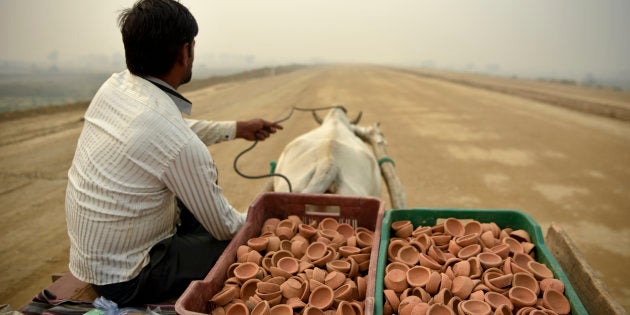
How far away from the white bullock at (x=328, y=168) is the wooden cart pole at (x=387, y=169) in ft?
0.36

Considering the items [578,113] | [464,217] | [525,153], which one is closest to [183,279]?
[464,217]

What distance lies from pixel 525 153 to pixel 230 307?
8374 mm

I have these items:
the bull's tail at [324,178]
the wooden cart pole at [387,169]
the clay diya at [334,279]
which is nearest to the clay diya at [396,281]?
the clay diya at [334,279]

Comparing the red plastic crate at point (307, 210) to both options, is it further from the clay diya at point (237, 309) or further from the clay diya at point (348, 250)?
the clay diya at point (237, 309)

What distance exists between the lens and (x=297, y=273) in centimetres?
209

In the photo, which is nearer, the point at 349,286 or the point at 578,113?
the point at 349,286

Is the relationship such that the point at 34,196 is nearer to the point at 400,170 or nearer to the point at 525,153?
the point at 400,170

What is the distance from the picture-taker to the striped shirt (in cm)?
202

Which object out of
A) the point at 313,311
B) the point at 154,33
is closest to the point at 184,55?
the point at 154,33

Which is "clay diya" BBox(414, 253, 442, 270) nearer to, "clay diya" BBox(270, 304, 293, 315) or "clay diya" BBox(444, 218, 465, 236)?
"clay diya" BBox(444, 218, 465, 236)

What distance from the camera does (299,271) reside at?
6.88 feet

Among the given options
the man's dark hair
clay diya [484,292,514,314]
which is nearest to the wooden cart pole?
Result: clay diya [484,292,514,314]

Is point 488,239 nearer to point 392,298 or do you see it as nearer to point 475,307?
point 475,307

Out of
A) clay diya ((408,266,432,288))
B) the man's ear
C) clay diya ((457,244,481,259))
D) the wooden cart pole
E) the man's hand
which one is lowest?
the wooden cart pole
